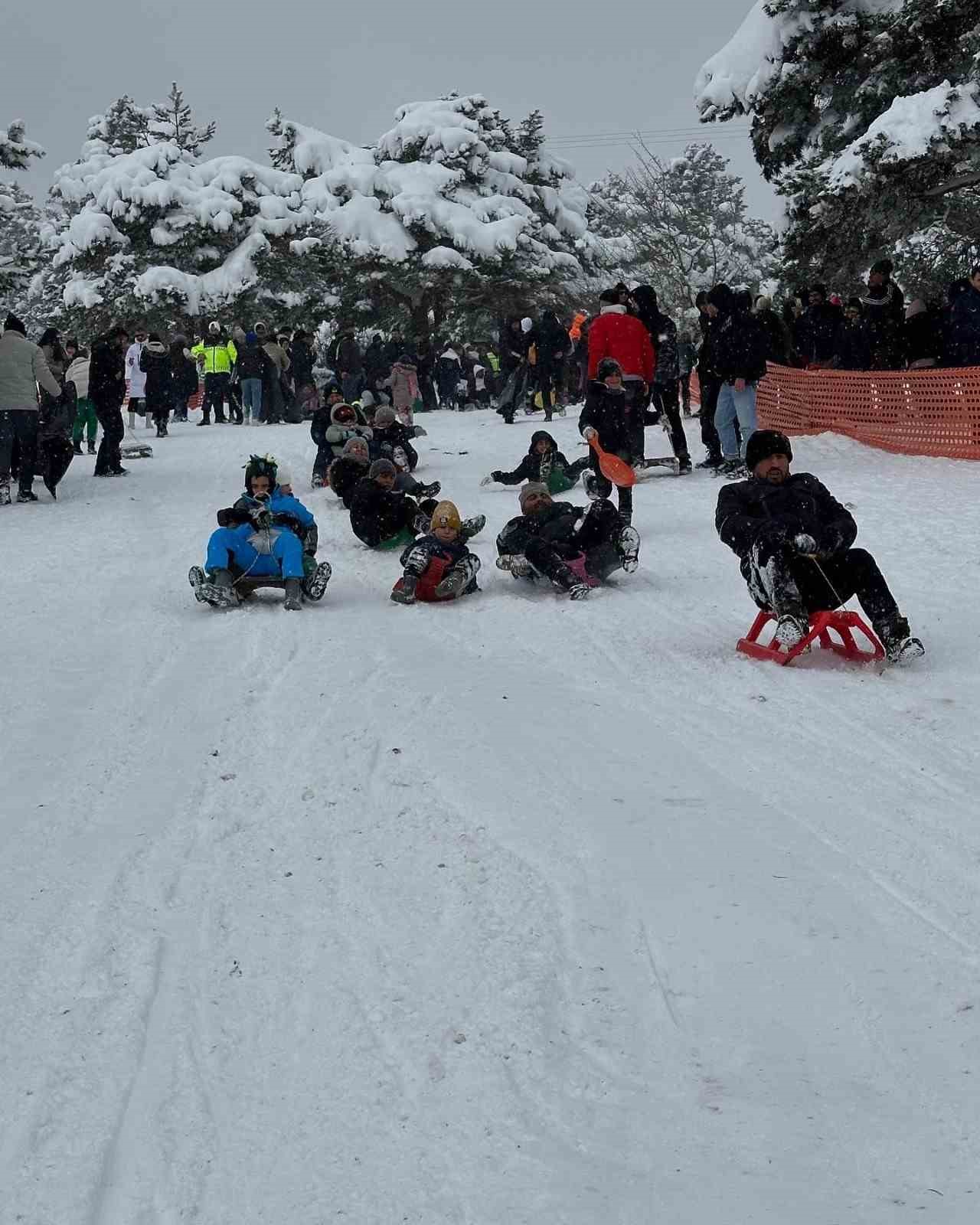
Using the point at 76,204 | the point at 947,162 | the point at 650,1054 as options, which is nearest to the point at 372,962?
the point at 650,1054

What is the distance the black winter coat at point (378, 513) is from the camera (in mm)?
11492

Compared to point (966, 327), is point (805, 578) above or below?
below

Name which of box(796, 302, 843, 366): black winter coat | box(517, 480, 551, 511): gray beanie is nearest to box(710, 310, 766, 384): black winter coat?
box(796, 302, 843, 366): black winter coat

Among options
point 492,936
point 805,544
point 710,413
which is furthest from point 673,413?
point 492,936

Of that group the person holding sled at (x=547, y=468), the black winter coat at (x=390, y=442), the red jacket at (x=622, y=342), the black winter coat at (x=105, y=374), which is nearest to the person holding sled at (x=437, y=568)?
the red jacket at (x=622, y=342)

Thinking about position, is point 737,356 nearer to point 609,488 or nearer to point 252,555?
point 609,488

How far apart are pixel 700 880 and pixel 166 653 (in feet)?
14.8

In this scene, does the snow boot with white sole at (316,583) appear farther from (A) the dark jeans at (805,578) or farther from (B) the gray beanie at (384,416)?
(B) the gray beanie at (384,416)

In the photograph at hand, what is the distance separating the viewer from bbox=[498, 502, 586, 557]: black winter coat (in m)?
9.39

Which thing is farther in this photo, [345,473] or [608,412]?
[345,473]

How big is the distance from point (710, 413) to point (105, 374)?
23.7ft

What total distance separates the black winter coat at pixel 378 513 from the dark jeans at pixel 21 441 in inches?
185

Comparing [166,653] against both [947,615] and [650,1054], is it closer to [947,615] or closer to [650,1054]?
[947,615]

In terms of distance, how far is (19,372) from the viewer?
14070 millimetres
